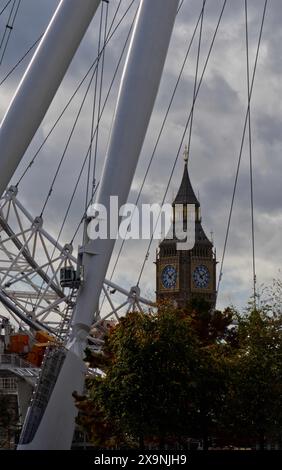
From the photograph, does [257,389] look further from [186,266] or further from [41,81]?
[186,266]

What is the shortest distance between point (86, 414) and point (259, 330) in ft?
20.3

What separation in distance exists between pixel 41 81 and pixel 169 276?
536ft

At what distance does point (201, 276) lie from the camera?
18900 cm

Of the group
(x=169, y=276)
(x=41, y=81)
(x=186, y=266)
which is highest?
(x=186, y=266)

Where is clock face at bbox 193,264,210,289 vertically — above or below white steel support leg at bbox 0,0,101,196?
above

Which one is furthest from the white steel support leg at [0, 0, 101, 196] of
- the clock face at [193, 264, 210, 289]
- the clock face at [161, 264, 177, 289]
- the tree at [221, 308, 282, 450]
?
the clock face at [161, 264, 177, 289]

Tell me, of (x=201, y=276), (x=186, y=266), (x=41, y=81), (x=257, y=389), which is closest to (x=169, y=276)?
(x=186, y=266)

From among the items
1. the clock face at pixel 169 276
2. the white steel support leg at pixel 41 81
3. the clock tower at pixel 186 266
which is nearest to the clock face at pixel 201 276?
the clock tower at pixel 186 266

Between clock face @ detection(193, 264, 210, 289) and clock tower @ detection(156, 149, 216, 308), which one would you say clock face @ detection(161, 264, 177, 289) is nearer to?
clock tower @ detection(156, 149, 216, 308)

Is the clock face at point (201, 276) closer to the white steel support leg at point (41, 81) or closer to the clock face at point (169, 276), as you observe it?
the clock face at point (169, 276)

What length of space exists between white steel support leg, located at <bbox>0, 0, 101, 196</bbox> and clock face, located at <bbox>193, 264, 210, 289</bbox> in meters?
160

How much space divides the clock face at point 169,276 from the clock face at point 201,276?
3736 millimetres

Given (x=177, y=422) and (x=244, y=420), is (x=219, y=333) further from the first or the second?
(x=177, y=422)

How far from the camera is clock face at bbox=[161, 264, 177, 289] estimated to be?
189m
